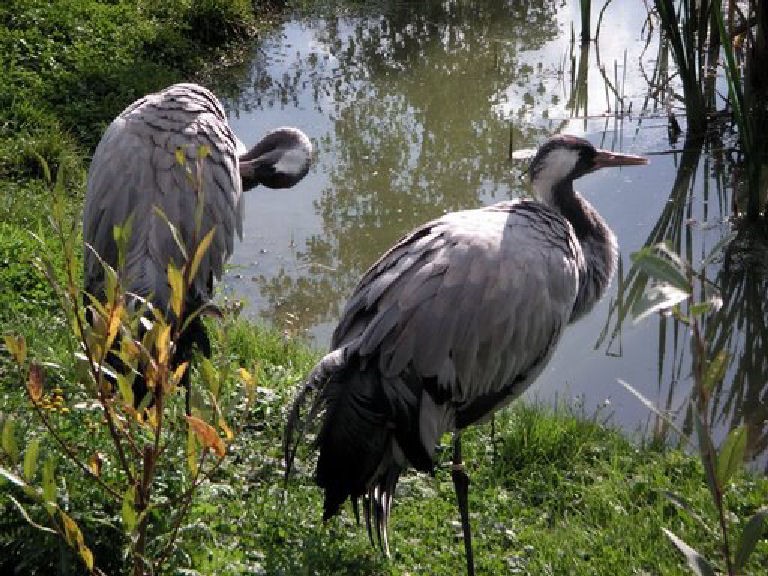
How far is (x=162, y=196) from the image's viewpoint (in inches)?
192

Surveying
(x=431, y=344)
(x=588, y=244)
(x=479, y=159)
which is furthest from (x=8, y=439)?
(x=479, y=159)

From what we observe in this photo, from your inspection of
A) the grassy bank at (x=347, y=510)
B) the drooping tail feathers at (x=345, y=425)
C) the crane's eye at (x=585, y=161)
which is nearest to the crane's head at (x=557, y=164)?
the crane's eye at (x=585, y=161)

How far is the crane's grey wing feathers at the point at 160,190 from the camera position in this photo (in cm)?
467

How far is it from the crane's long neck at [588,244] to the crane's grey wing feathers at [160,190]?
157 centimetres

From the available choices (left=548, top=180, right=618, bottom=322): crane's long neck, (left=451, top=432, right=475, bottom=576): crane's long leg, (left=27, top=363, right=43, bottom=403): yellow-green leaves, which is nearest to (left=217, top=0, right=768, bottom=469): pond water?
(left=548, top=180, right=618, bottom=322): crane's long neck

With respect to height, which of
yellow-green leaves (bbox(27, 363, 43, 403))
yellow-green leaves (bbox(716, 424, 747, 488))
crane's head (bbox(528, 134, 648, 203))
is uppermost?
crane's head (bbox(528, 134, 648, 203))

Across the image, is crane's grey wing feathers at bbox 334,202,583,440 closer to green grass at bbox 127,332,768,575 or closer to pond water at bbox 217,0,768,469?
green grass at bbox 127,332,768,575

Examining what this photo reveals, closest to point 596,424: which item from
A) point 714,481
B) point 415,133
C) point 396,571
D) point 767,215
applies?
point 396,571

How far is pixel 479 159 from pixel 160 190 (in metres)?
4.30

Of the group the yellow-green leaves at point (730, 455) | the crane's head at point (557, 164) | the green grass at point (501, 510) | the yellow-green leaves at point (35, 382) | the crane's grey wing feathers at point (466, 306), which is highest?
the crane's head at point (557, 164)

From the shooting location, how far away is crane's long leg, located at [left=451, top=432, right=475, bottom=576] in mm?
4090

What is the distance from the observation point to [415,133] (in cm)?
925

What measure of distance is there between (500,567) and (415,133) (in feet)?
18.1

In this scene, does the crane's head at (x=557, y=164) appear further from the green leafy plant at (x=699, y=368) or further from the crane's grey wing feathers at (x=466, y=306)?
the green leafy plant at (x=699, y=368)
